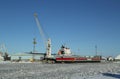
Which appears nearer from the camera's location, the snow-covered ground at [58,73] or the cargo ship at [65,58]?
the snow-covered ground at [58,73]

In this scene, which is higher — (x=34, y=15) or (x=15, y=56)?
(x=34, y=15)

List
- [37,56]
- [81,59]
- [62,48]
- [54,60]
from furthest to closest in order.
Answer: [37,56] → [62,48] → [81,59] → [54,60]

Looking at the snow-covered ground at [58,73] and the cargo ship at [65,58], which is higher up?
the cargo ship at [65,58]

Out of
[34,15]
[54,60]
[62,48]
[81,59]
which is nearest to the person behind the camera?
[54,60]

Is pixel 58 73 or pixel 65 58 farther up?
pixel 65 58

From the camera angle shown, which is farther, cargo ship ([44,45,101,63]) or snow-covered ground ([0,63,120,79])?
cargo ship ([44,45,101,63])

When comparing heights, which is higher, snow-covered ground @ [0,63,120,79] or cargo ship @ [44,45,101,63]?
cargo ship @ [44,45,101,63]

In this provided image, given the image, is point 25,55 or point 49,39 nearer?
point 49,39

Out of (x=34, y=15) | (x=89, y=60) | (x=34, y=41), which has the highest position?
(x=34, y=15)

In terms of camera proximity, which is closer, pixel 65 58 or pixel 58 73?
pixel 58 73

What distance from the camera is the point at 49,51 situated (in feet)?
428

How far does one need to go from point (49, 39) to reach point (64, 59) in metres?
27.7

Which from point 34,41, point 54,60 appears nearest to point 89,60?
point 54,60

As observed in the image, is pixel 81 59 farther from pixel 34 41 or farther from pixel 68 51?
pixel 34 41
